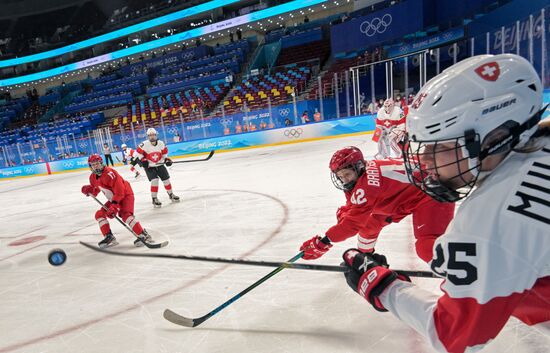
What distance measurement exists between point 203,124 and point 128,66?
20235mm

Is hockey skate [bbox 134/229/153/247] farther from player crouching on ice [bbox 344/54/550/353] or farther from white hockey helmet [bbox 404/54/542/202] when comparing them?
white hockey helmet [bbox 404/54/542/202]

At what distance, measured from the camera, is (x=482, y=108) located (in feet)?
3.00

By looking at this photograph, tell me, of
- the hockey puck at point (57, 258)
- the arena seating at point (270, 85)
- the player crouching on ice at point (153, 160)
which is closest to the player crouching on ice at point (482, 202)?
the hockey puck at point (57, 258)

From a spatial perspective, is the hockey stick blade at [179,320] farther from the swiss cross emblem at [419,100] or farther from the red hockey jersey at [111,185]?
the red hockey jersey at [111,185]

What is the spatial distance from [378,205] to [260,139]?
11313mm

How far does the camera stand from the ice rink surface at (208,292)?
169 centimetres

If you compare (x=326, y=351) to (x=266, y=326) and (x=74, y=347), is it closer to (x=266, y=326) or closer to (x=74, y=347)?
(x=266, y=326)

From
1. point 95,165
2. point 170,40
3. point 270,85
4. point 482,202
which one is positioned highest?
point 170,40

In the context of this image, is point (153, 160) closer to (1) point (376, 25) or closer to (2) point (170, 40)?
(1) point (376, 25)

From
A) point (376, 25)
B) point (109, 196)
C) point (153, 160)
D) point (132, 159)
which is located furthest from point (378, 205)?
point (376, 25)

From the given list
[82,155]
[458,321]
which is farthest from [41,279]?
[82,155]

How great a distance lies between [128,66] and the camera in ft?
97.7

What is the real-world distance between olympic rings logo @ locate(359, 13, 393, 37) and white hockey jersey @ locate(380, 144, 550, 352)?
52.9ft

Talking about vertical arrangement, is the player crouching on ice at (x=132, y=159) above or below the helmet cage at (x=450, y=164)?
below
